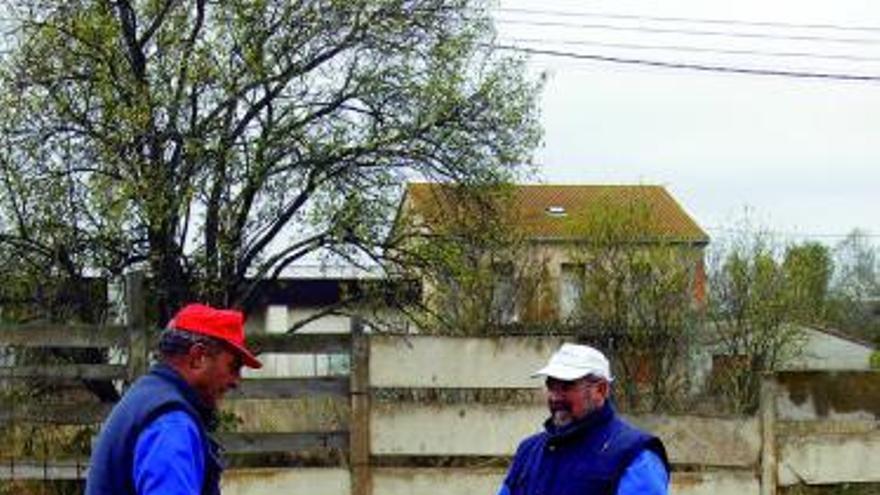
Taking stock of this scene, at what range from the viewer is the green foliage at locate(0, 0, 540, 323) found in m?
14.5

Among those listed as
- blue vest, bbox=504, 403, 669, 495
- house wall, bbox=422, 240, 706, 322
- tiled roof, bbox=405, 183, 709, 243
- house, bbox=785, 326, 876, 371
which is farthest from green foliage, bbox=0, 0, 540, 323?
house, bbox=785, 326, 876, 371

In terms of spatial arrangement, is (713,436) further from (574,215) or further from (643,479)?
(574,215)

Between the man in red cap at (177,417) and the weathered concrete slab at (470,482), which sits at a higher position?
the man in red cap at (177,417)

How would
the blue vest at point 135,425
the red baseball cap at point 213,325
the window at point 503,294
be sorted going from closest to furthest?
the blue vest at point 135,425 → the red baseball cap at point 213,325 → the window at point 503,294

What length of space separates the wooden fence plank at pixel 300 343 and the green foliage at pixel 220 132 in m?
4.56

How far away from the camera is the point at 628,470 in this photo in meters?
5.05

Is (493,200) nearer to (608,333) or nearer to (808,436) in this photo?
(608,333)

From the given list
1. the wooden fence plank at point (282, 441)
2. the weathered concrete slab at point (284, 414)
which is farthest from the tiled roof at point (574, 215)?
the wooden fence plank at point (282, 441)

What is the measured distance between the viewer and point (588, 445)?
5203 mm

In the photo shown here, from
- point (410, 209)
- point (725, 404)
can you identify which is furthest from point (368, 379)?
point (410, 209)

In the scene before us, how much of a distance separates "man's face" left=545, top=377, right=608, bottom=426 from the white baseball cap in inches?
0.8

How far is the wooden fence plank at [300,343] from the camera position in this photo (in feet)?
32.4

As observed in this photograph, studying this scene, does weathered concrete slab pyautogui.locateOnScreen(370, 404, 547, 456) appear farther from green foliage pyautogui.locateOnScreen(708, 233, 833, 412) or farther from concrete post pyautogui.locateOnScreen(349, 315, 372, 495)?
green foliage pyautogui.locateOnScreen(708, 233, 833, 412)

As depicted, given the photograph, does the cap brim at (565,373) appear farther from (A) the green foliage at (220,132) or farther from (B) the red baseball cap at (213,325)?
(A) the green foliage at (220,132)
